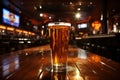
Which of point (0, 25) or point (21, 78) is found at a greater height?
point (0, 25)

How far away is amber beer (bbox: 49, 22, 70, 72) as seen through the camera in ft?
5.09

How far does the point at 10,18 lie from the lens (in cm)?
1399

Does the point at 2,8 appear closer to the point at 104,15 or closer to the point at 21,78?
the point at 104,15

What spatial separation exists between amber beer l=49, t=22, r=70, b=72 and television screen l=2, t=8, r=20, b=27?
11.3m

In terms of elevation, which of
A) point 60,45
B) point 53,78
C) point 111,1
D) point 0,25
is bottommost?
point 53,78

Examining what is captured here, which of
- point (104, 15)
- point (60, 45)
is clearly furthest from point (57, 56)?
point (104, 15)

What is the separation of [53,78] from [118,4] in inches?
299

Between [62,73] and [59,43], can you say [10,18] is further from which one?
[62,73]

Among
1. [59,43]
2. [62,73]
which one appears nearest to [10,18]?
[59,43]

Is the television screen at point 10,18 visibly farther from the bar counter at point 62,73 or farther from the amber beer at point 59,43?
the amber beer at point 59,43

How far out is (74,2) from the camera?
10102 mm

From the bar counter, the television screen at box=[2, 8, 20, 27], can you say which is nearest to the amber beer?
the bar counter

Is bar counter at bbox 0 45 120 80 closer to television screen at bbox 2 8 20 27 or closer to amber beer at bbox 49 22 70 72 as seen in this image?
amber beer at bbox 49 22 70 72

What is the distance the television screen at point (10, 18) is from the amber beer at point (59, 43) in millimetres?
11278
